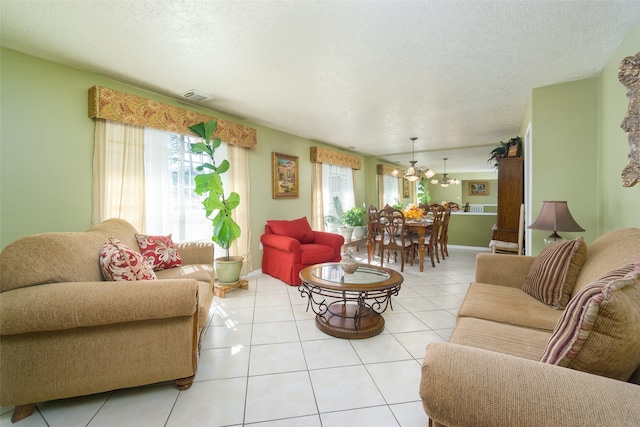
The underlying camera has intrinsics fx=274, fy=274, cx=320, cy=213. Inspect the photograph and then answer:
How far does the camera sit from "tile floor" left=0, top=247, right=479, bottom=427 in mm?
1488

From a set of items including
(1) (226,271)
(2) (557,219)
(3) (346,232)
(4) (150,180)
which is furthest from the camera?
(3) (346,232)

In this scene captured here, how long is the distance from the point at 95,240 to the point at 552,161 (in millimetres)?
4306

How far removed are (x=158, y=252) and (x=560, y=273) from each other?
3235mm

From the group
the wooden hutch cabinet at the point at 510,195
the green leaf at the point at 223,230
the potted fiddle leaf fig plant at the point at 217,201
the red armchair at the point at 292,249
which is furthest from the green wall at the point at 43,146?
the wooden hutch cabinet at the point at 510,195

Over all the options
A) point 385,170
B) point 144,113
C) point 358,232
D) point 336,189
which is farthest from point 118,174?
point 385,170

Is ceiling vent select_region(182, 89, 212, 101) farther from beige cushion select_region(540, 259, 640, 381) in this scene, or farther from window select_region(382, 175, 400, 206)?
window select_region(382, 175, 400, 206)

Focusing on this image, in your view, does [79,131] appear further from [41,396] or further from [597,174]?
[597,174]

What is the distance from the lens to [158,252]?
8.59 ft

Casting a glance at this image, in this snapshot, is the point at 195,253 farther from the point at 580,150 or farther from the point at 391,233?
the point at 580,150

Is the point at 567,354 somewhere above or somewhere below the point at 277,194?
below

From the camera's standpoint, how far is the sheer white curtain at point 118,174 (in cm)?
265

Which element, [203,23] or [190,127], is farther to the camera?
[190,127]

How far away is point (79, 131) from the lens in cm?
256

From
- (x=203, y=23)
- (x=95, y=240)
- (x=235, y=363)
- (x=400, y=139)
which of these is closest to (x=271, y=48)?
(x=203, y=23)
